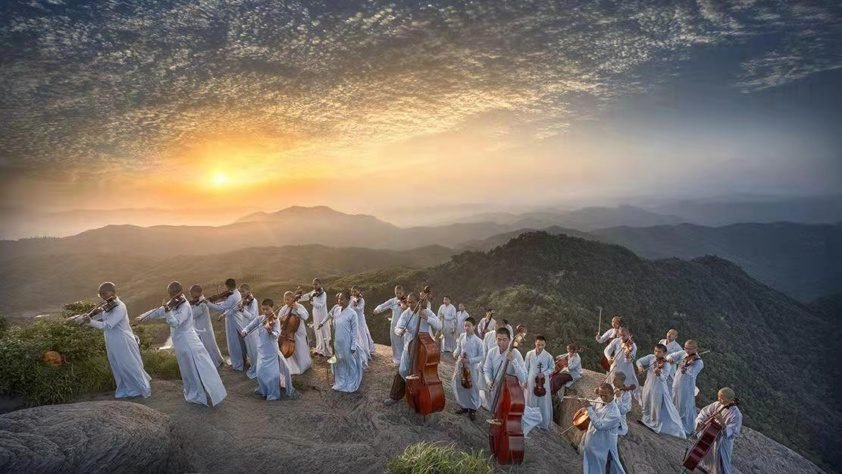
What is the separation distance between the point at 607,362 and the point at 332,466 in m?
9.17

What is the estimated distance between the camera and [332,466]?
7.18 metres

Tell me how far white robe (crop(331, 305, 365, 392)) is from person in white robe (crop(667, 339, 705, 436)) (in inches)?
333

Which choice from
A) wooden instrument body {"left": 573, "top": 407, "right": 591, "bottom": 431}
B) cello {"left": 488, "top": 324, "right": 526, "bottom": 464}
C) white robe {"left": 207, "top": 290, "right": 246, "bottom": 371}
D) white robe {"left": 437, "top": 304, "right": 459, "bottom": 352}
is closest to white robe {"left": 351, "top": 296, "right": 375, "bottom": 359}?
white robe {"left": 207, "top": 290, "right": 246, "bottom": 371}

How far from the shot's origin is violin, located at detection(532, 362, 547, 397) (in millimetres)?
10984

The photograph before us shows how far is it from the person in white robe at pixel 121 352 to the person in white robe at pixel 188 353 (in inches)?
18.7

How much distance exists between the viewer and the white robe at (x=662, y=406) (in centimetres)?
1180

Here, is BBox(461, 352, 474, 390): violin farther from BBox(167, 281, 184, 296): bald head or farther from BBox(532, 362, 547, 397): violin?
BBox(167, 281, 184, 296): bald head

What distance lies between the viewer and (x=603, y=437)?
801cm

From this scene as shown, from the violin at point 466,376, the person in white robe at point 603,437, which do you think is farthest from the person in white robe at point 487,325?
the person in white robe at point 603,437

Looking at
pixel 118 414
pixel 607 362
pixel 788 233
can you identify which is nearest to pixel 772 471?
pixel 607 362

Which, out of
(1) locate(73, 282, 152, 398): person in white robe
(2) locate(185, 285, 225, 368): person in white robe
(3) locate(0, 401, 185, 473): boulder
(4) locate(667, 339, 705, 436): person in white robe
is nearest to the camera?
(3) locate(0, 401, 185, 473): boulder

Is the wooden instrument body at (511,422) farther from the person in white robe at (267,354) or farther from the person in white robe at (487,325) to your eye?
the person in white robe at (267,354)

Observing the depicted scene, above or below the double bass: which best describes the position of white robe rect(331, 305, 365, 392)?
above

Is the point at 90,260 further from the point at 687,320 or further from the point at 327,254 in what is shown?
the point at 687,320
